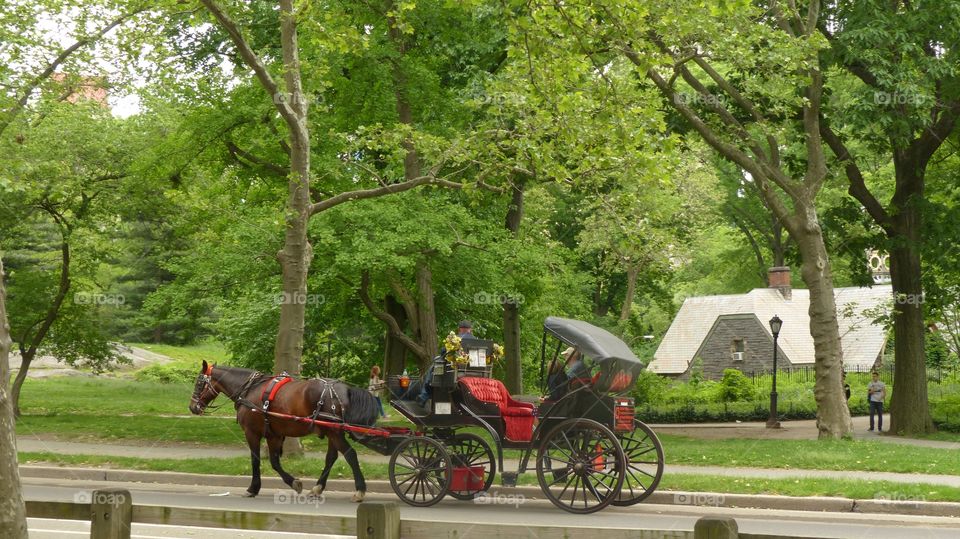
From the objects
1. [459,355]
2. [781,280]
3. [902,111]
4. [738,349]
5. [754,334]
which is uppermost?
[902,111]

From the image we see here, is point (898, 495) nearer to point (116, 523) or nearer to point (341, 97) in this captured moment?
point (116, 523)

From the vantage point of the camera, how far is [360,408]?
14125 mm

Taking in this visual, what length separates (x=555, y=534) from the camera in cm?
541

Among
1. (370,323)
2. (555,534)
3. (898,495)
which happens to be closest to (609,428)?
(898,495)

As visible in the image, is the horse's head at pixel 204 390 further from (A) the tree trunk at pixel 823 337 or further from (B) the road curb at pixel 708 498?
(A) the tree trunk at pixel 823 337

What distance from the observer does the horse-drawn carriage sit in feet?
42.9

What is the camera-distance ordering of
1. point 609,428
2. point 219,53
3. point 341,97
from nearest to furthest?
point 609,428, point 341,97, point 219,53

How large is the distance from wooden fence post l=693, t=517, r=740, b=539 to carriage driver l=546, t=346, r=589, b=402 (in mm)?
8378

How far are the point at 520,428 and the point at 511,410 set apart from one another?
10.4 inches

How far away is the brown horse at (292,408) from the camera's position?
1402 cm

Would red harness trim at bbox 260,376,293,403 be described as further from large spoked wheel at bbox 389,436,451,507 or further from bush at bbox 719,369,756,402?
bush at bbox 719,369,756,402

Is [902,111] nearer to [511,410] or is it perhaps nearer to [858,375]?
A: [511,410]

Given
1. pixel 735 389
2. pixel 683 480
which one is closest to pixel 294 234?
pixel 683 480

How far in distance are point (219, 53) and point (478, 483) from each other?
688 inches
